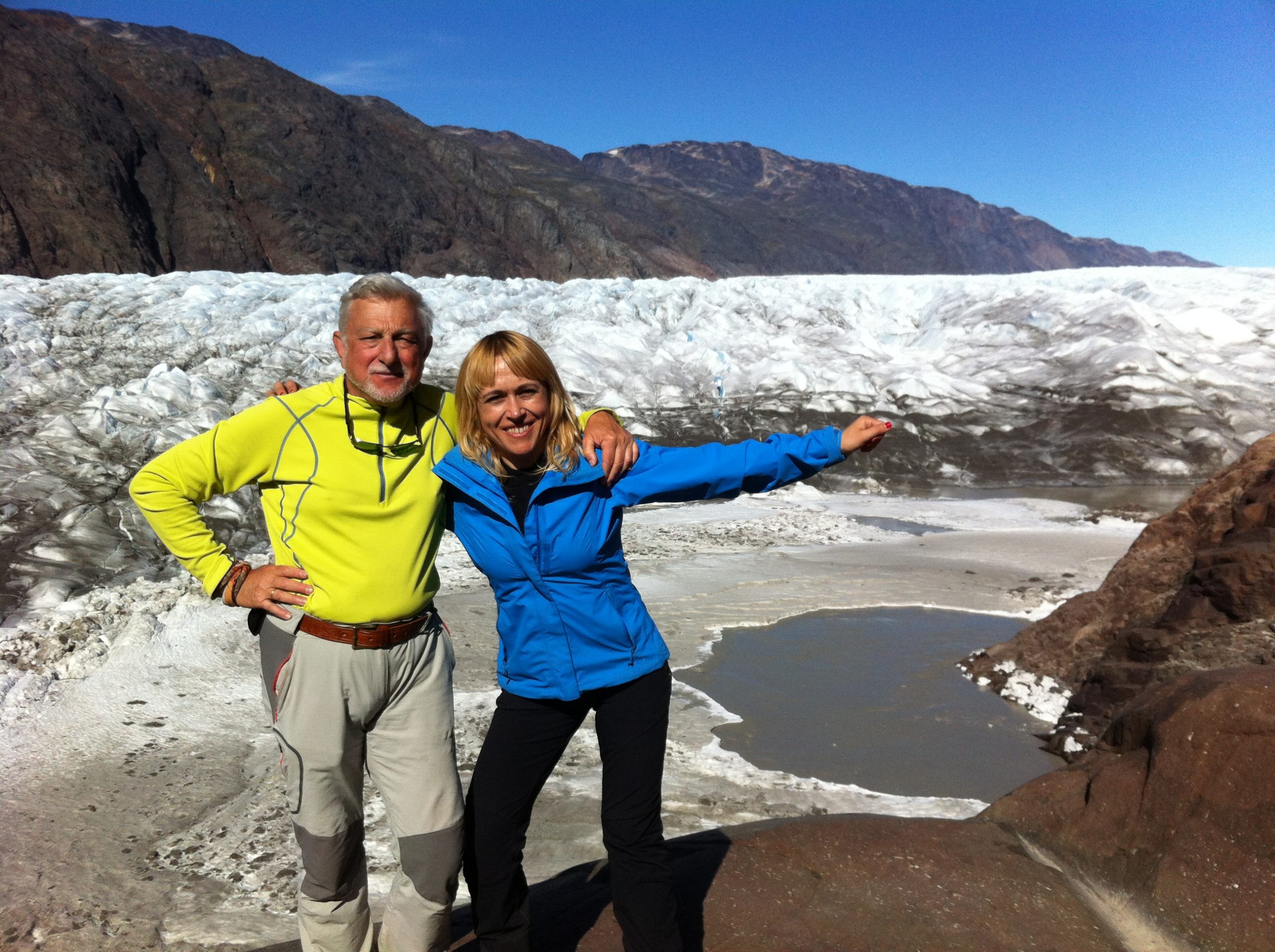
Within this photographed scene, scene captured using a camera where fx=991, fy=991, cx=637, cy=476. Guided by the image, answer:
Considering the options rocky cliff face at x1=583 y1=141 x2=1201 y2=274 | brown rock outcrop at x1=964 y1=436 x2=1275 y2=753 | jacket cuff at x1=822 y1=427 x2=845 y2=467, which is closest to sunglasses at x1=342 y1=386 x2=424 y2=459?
jacket cuff at x1=822 y1=427 x2=845 y2=467

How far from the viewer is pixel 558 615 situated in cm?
193

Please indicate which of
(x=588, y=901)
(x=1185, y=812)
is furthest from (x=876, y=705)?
(x=588, y=901)

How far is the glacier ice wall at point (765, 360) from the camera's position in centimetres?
1038

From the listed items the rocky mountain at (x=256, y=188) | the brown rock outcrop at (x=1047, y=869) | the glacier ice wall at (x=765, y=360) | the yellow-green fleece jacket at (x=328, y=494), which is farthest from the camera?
the rocky mountain at (x=256, y=188)

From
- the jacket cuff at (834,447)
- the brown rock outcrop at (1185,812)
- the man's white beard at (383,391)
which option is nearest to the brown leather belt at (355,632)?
the man's white beard at (383,391)

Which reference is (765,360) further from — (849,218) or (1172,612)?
(849,218)

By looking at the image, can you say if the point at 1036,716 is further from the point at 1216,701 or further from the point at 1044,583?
the point at 1044,583

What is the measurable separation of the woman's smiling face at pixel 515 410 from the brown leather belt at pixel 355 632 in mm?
443

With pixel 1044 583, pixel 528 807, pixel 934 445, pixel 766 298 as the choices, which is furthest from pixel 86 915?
pixel 766 298

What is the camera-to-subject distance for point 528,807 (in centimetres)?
201

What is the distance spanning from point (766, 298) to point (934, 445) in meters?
5.56

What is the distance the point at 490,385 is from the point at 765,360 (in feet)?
44.9

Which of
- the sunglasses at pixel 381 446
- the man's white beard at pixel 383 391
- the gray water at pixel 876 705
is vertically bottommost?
the gray water at pixel 876 705

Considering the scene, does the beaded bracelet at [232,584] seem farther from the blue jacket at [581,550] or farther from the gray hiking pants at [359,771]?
the blue jacket at [581,550]
